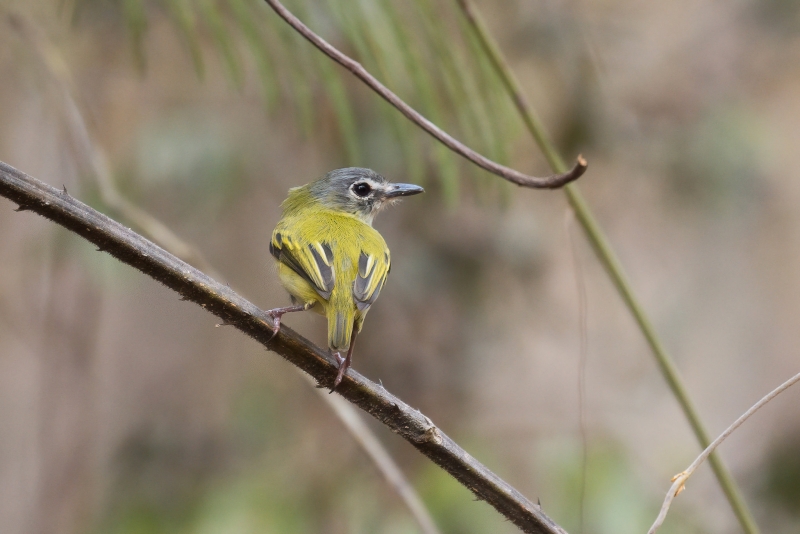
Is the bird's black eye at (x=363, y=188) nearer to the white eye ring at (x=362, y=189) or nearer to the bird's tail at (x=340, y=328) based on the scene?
the white eye ring at (x=362, y=189)

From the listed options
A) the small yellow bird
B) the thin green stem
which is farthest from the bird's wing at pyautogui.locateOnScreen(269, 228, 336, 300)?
the thin green stem

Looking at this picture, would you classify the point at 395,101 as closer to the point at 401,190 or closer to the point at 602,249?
the point at 602,249

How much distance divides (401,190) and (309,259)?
0.92 metres

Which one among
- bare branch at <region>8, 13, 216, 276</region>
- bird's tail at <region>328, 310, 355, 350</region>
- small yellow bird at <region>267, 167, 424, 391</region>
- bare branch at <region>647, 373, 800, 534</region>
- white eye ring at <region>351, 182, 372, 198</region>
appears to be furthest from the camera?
white eye ring at <region>351, 182, 372, 198</region>

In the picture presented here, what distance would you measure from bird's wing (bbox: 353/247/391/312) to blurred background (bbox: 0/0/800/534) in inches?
11.2

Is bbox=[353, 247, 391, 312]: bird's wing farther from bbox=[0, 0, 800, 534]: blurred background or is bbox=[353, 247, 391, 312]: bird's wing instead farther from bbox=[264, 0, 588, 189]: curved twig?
bbox=[264, 0, 588, 189]: curved twig

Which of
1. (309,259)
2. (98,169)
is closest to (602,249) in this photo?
(309,259)

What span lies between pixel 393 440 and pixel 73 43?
319cm

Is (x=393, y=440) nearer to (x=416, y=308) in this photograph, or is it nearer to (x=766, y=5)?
(x=416, y=308)

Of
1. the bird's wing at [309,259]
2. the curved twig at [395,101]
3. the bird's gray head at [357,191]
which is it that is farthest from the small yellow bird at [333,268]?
the curved twig at [395,101]

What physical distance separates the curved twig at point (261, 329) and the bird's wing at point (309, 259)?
0.46 m

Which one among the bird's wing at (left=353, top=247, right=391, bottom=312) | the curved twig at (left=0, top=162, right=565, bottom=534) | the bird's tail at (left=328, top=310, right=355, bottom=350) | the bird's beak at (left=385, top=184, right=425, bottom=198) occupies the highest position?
the bird's beak at (left=385, top=184, right=425, bottom=198)

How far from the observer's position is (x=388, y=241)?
448 centimetres

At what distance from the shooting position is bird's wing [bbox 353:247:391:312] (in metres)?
2.11
